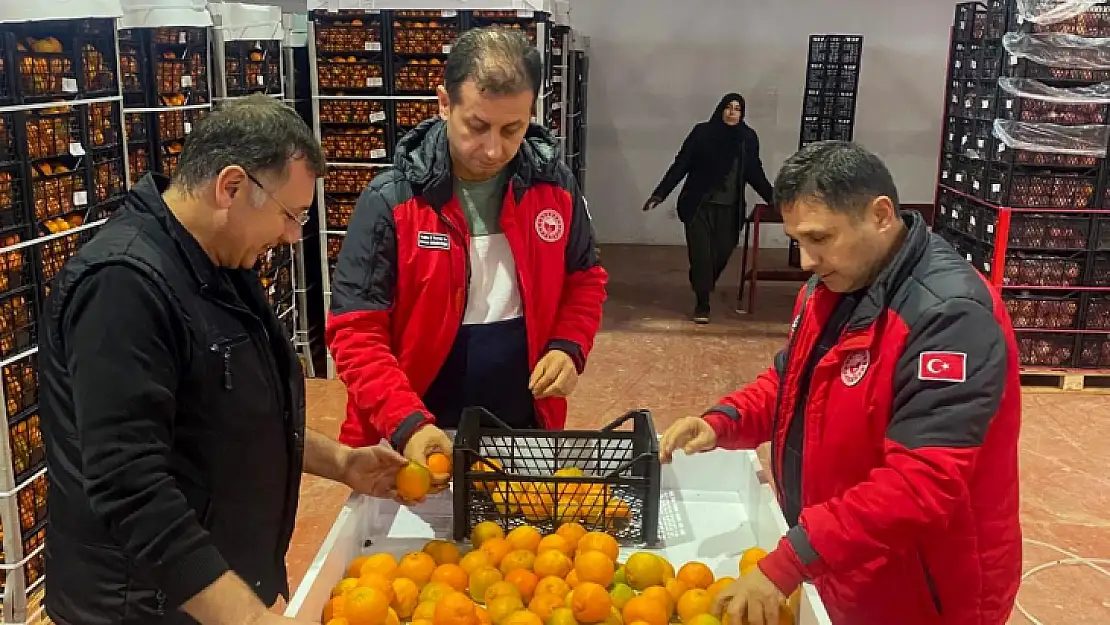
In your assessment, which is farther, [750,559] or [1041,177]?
[1041,177]

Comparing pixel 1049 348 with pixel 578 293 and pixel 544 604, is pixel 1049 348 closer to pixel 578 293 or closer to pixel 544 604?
pixel 578 293

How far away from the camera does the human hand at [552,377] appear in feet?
7.34

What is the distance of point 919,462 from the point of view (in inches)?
59.8

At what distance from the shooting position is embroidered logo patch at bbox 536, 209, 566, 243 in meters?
2.27

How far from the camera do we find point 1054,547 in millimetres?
3947

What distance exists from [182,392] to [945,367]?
1.19 m

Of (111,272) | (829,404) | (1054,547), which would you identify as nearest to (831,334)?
→ (829,404)

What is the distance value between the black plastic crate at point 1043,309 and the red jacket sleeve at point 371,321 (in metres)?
4.91

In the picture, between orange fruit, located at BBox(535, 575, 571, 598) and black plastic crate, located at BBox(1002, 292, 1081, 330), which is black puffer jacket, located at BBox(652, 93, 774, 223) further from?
orange fruit, located at BBox(535, 575, 571, 598)

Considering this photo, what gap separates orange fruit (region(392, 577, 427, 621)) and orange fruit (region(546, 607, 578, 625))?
0.24 metres

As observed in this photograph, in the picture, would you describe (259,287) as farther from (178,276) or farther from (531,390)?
(531,390)

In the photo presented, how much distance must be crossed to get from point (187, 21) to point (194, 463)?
3.85 meters

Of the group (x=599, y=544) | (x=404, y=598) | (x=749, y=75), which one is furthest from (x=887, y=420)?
(x=749, y=75)

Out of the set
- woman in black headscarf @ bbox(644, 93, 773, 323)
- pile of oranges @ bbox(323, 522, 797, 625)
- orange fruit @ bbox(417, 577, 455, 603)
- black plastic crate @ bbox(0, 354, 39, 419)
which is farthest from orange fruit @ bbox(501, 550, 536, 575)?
woman in black headscarf @ bbox(644, 93, 773, 323)
